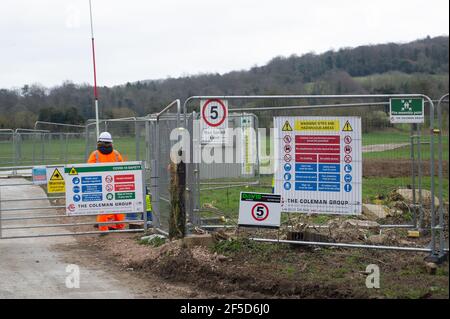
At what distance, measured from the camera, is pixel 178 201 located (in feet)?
36.4

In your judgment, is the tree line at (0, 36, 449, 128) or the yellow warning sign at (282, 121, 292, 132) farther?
the tree line at (0, 36, 449, 128)

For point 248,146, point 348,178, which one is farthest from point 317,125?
point 248,146

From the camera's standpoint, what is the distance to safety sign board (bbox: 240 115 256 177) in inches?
677

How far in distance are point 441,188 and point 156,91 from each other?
25.9 m

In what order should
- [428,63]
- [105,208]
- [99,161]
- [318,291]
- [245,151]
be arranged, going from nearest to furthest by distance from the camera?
[318,291] < [105,208] < [99,161] < [245,151] < [428,63]

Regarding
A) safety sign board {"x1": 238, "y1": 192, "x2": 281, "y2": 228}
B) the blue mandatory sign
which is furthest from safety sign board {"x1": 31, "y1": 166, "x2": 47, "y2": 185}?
the blue mandatory sign

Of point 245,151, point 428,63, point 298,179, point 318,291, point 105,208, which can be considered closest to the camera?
point 318,291

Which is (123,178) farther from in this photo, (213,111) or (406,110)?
(406,110)

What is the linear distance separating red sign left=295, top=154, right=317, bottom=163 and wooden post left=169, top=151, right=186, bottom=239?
1.99 metres

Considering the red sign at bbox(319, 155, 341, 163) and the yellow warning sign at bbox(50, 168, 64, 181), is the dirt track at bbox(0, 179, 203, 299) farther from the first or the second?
the red sign at bbox(319, 155, 341, 163)

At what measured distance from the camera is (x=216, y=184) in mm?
18516

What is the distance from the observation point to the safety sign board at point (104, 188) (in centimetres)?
1308

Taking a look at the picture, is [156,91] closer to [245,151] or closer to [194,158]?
[245,151]
